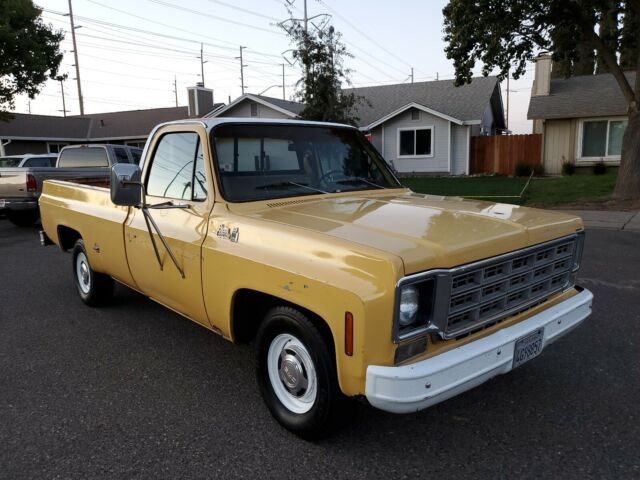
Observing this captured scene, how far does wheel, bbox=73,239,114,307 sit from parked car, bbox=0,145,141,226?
13.9 ft

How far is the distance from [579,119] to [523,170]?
10.1 feet

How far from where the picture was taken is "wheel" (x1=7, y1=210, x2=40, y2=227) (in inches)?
498

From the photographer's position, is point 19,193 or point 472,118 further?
point 472,118

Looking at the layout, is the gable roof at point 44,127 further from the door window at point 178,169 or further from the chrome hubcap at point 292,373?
the chrome hubcap at point 292,373

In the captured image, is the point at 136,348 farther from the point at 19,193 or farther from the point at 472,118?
the point at 472,118

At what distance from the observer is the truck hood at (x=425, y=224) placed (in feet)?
8.49

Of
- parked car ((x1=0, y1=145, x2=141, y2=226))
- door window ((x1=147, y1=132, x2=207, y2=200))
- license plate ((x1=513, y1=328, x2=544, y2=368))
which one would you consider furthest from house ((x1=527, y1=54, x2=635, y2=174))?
license plate ((x1=513, y1=328, x2=544, y2=368))

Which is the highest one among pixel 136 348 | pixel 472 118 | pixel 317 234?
pixel 472 118

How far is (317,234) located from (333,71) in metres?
16.3

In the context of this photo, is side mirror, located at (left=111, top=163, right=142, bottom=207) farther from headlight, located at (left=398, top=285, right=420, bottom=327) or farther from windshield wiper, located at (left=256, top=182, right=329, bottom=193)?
headlight, located at (left=398, top=285, right=420, bottom=327)

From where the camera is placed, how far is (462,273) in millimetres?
2596

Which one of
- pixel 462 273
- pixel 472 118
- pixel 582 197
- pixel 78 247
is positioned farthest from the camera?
pixel 472 118

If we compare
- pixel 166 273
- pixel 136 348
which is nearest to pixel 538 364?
pixel 166 273

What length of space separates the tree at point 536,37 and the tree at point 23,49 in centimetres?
1829
